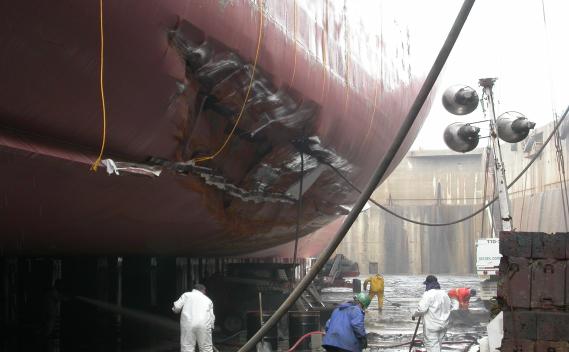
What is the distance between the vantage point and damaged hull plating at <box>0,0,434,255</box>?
4.55 m

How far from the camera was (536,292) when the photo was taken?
15.2ft

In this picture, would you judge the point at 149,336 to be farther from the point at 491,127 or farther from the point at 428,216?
the point at 428,216

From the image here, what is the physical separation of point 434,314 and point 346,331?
2329mm

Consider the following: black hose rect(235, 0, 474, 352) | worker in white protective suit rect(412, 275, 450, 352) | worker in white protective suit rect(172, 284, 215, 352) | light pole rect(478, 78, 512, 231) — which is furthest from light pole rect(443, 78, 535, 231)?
black hose rect(235, 0, 474, 352)

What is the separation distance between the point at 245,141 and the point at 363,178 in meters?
4.56

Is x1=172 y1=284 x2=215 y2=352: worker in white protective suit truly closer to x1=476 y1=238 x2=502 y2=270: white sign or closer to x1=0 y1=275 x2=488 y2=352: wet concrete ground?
x1=0 y1=275 x2=488 y2=352: wet concrete ground

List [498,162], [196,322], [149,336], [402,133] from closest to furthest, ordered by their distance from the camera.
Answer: [402,133], [196,322], [498,162], [149,336]

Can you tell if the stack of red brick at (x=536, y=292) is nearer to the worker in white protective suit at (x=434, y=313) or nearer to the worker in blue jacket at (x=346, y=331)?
the worker in blue jacket at (x=346, y=331)

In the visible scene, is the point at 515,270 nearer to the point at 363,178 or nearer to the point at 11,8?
the point at 11,8

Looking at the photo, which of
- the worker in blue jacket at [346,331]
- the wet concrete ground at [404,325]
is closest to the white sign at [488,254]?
the wet concrete ground at [404,325]

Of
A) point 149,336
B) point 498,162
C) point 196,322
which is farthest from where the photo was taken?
point 149,336

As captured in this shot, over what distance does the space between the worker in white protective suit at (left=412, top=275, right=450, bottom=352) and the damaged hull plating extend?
2.08 meters

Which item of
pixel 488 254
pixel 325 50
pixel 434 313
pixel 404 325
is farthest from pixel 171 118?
pixel 404 325

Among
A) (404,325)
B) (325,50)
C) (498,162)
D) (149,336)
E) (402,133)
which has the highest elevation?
(325,50)
